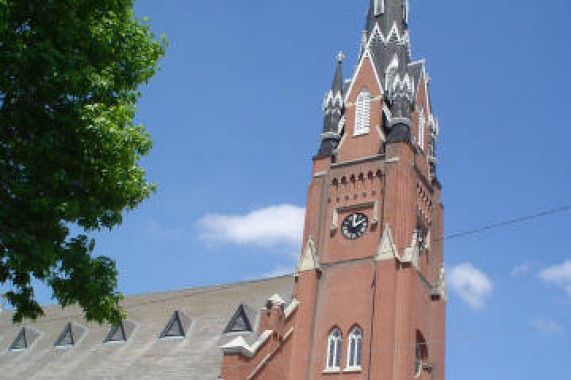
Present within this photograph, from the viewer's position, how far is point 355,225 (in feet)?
108

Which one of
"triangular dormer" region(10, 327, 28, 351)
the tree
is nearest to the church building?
"triangular dormer" region(10, 327, 28, 351)

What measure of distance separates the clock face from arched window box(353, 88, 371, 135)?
4.52 m

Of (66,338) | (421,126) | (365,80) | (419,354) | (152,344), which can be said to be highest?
(365,80)

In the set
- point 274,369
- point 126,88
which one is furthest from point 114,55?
point 274,369

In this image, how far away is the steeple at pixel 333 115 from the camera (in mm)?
36062

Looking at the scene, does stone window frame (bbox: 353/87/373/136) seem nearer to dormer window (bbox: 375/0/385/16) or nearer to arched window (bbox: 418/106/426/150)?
arched window (bbox: 418/106/426/150)

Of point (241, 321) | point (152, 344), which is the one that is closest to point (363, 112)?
point (241, 321)

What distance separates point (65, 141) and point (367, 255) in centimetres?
2050

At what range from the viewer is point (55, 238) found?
1320cm

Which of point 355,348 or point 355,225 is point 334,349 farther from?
point 355,225

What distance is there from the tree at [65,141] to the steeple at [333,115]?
2229 centimetres

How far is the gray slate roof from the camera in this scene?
34.1 m

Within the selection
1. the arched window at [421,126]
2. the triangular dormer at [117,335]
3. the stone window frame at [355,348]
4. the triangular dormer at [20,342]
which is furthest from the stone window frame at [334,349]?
the triangular dormer at [20,342]

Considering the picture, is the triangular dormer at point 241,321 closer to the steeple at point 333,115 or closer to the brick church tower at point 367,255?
the brick church tower at point 367,255
